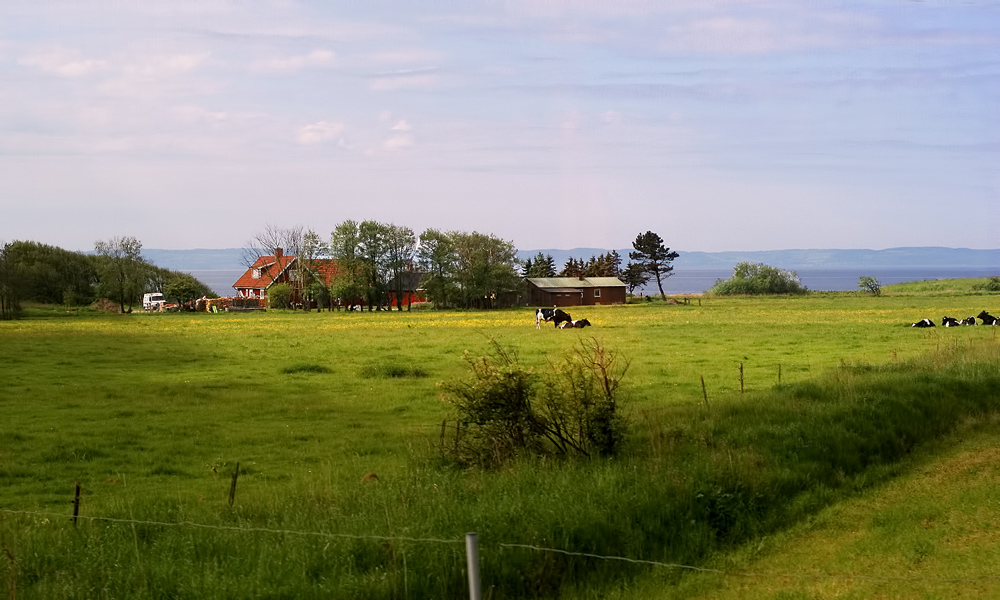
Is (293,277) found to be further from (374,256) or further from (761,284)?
(761,284)

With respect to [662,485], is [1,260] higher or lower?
higher

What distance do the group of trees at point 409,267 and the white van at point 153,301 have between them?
14.4m

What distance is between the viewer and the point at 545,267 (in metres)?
136

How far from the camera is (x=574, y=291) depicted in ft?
354

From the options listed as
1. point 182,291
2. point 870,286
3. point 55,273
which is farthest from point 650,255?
point 55,273

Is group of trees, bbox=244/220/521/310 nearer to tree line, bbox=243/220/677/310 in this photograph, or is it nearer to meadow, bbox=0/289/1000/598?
tree line, bbox=243/220/677/310

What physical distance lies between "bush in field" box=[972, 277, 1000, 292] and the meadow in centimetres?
8851

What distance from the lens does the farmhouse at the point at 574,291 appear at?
107 m

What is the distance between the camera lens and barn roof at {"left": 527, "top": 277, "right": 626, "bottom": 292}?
108 m

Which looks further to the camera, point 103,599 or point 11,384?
point 11,384

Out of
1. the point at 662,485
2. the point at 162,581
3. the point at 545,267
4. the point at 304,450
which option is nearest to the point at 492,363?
the point at 662,485

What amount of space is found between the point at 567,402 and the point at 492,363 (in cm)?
136

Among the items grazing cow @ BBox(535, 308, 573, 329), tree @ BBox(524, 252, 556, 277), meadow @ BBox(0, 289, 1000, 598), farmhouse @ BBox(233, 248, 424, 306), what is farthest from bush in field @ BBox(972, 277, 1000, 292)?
meadow @ BBox(0, 289, 1000, 598)

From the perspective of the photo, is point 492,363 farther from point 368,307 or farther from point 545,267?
point 545,267
